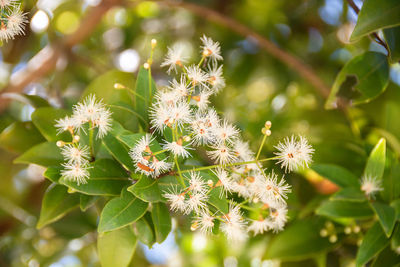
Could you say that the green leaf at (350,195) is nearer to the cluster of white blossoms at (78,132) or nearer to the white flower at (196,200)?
the white flower at (196,200)

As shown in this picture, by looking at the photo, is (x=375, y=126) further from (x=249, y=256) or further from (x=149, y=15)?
(x=149, y=15)

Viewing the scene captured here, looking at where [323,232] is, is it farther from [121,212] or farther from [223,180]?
[121,212]

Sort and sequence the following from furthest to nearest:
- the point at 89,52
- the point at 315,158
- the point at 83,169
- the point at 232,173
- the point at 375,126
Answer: the point at 89,52 → the point at 375,126 → the point at 315,158 → the point at 232,173 → the point at 83,169

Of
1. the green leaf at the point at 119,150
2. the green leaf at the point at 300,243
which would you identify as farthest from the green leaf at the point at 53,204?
the green leaf at the point at 300,243

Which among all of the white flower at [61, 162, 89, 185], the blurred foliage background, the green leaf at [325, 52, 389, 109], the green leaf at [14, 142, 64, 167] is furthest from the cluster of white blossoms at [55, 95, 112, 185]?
the green leaf at [325, 52, 389, 109]

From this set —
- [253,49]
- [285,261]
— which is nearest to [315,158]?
[285,261]

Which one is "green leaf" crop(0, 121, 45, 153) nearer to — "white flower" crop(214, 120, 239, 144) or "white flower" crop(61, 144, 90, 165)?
"white flower" crop(61, 144, 90, 165)

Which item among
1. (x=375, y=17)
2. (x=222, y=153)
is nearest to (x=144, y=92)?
(x=222, y=153)
